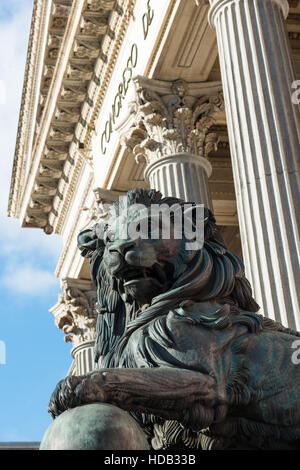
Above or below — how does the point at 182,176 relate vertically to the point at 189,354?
above

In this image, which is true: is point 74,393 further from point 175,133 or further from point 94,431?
point 175,133

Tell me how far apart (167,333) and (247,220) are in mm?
7206

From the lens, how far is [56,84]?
23.6 metres

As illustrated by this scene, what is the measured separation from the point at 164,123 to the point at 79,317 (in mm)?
10325

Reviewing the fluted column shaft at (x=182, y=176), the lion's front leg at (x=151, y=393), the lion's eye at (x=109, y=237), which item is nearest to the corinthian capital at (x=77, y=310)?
the fluted column shaft at (x=182, y=176)

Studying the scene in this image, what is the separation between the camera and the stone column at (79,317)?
79.8 feet

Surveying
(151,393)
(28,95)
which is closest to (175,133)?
(151,393)

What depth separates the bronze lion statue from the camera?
280 cm

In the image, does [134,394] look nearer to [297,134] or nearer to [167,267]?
[167,267]

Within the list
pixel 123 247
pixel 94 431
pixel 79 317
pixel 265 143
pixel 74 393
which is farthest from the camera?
pixel 79 317

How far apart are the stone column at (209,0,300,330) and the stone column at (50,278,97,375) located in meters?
13.9

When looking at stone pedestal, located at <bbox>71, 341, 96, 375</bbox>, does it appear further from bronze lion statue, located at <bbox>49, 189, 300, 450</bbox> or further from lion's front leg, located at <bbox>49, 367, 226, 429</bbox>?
lion's front leg, located at <bbox>49, 367, 226, 429</bbox>

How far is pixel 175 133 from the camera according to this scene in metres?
15.4

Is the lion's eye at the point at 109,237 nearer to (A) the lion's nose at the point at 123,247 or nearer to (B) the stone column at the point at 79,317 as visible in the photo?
(A) the lion's nose at the point at 123,247
